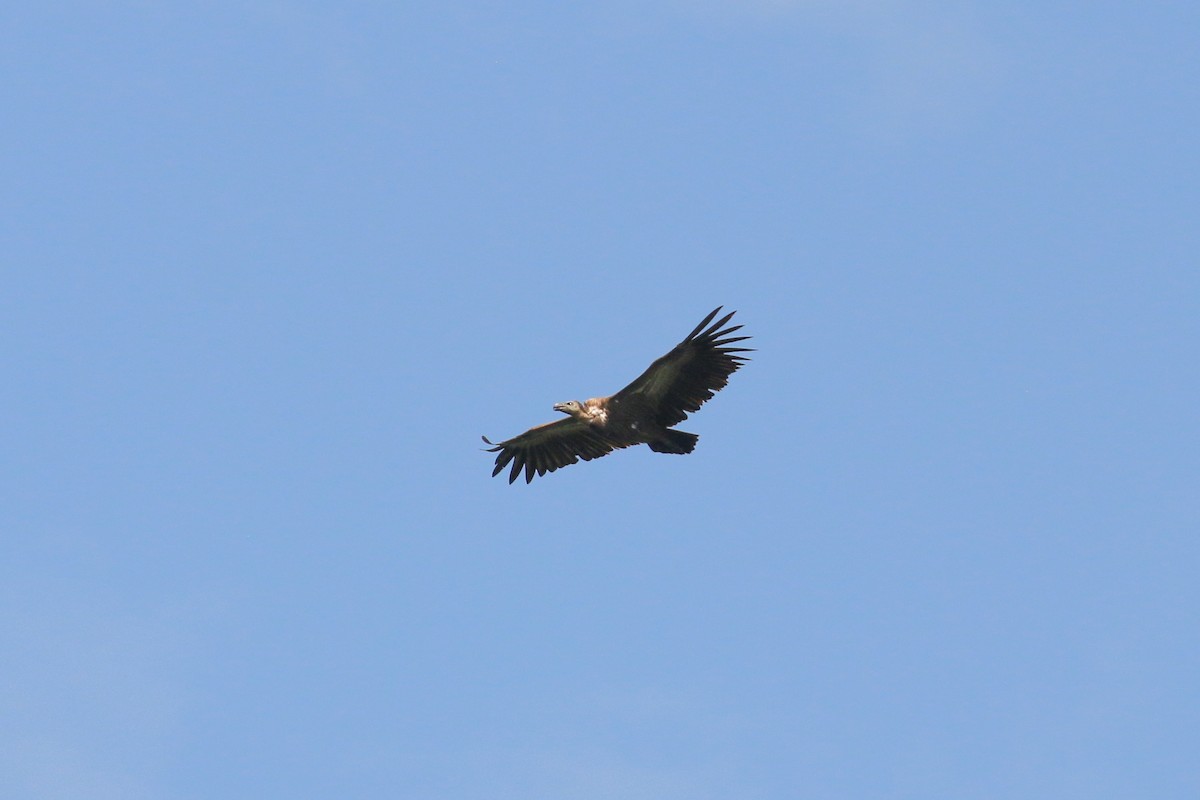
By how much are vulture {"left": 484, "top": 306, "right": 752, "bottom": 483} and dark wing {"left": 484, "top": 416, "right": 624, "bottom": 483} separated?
1.1 inches

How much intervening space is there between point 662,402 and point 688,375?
2.60 feet

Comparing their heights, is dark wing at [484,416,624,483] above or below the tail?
above

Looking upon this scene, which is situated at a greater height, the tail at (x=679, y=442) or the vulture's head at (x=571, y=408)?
the vulture's head at (x=571, y=408)

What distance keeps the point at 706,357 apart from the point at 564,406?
325 cm

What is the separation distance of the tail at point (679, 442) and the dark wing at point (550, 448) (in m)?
1.98

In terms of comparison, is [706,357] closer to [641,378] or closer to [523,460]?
[641,378]

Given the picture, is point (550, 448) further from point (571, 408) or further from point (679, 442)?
point (679, 442)

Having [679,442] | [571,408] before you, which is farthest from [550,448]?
[679,442]

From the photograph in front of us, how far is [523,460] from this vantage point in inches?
1485

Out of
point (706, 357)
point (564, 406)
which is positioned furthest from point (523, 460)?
point (706, 357)

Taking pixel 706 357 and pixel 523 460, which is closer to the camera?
pixel 706 357

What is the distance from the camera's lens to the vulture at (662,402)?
34.3 metres

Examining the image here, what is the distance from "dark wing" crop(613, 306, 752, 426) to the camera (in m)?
34.2

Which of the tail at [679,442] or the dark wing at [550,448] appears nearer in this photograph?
the tail at [679,442]
